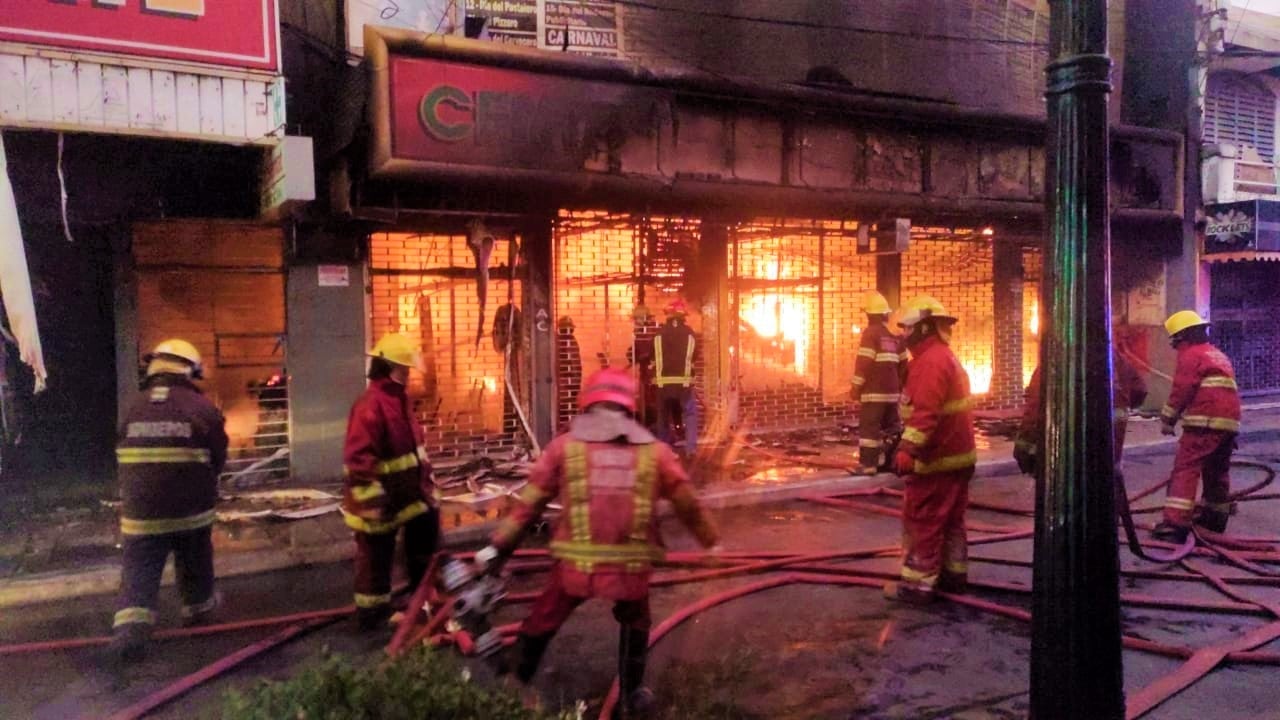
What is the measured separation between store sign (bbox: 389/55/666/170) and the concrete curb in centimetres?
414

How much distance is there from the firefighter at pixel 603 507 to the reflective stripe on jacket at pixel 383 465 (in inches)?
63.0

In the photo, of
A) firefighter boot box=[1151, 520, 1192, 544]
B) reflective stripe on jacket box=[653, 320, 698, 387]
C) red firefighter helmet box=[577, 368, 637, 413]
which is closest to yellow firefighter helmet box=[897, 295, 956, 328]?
red firefighter helmet box=[577, 368, 637, 413]

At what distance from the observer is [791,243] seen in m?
14.2

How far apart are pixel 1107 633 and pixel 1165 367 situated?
15.1 meters

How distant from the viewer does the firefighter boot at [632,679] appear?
4227 millimetres

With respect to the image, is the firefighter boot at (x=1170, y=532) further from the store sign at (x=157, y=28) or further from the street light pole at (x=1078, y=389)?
the store sign at (x=157, y=28)

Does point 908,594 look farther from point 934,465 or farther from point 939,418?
point 939,418

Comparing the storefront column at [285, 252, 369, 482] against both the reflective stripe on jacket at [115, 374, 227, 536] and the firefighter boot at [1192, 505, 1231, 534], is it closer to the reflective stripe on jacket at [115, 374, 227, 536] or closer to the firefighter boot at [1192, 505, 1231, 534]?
the reflective stripe on jacket at [115, 374, 227, 536]

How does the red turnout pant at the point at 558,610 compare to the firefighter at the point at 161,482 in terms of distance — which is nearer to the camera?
the red turnout pant at the point at 558,610

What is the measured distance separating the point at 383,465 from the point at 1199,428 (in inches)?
254

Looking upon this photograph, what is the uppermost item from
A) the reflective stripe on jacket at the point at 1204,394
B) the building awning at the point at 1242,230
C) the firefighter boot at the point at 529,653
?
the building awning at the point at 1242,230

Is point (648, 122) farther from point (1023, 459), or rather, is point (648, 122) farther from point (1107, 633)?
point (1107, 633)

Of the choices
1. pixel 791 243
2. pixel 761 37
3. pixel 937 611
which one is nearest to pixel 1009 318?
pixel 791 243

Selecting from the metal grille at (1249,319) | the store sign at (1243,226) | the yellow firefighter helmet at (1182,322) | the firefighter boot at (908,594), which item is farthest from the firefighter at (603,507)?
the metal grille at (1249,319)
